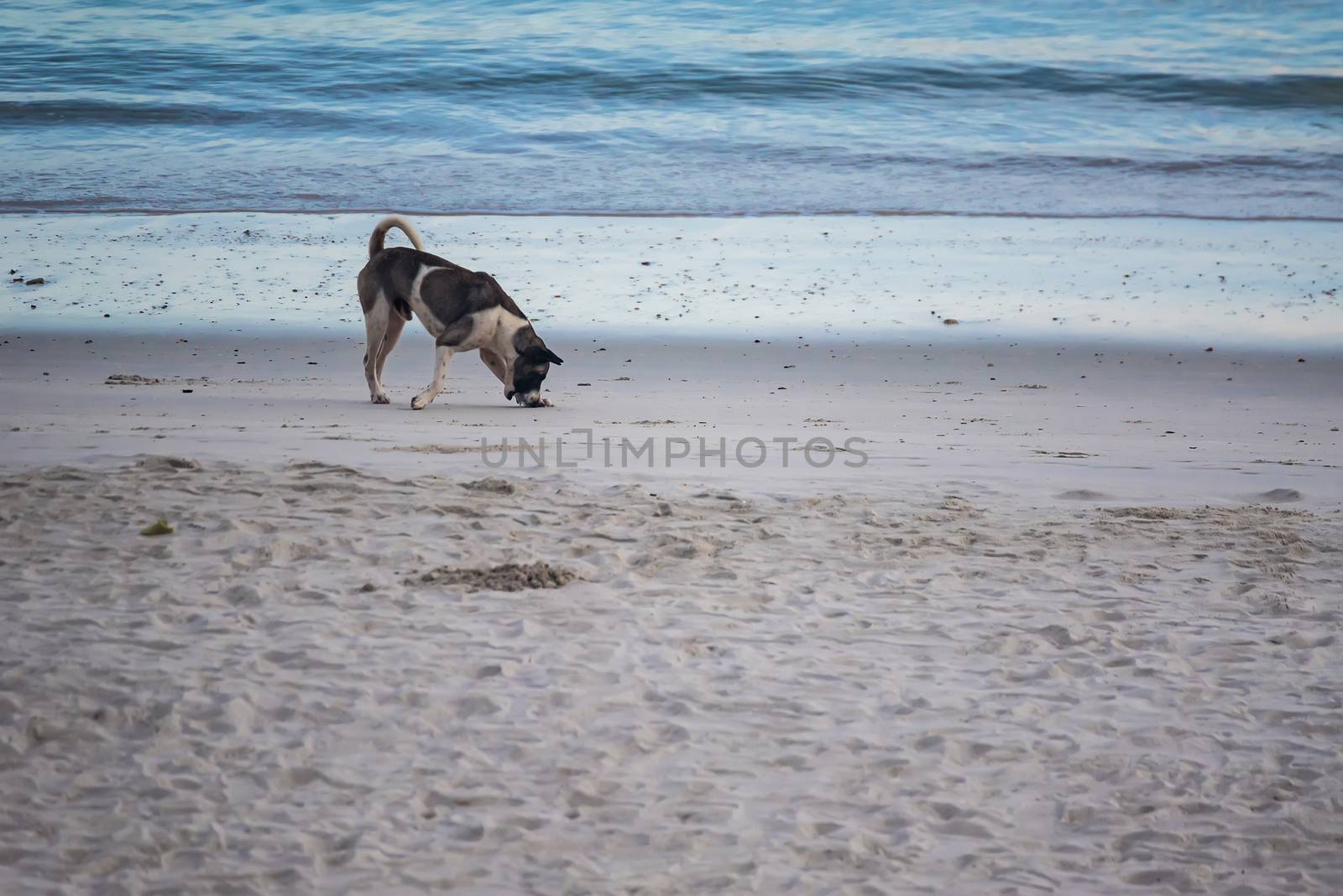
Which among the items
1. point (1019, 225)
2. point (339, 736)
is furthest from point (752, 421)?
point (1019, 225)

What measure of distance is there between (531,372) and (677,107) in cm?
1798

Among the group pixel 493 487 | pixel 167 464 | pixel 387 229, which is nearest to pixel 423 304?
pixel 387 229

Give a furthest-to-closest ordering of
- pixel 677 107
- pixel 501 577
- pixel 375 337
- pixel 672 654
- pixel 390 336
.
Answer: pixel 677 107 < pixel 390 336 < pixel 375 337 < pixel 501 577 < pixel 672 654

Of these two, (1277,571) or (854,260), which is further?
(854,260)

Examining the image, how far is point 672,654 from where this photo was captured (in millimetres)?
4730

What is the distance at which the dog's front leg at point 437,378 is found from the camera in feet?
31.1

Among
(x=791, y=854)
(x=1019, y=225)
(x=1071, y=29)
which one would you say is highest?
(x=1071, y=29)

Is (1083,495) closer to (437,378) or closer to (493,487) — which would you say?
(493,487)

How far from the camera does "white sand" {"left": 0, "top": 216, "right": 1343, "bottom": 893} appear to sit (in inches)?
137

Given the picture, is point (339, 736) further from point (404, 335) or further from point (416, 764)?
point (404, 335)

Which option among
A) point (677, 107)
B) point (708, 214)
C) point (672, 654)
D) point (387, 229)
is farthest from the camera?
point (677, 107)

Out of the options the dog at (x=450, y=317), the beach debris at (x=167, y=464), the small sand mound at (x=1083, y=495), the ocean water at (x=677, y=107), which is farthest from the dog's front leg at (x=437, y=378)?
the ocean water at (x=677, y=107)

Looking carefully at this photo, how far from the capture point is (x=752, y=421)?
909 cm

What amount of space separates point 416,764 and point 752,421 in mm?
5494
